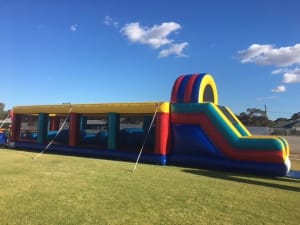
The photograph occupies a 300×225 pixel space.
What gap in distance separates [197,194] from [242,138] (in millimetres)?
4035

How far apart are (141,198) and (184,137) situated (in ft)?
18.0

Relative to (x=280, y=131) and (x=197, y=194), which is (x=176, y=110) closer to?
(x=197, y=194)

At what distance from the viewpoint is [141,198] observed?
586cm

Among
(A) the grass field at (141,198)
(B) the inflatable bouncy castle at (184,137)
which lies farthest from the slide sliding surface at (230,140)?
(A) the grass field at (141,198)

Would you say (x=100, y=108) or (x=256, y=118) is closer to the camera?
(x=100, y=108)

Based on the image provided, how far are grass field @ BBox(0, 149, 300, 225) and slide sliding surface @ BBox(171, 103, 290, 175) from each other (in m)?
0.75

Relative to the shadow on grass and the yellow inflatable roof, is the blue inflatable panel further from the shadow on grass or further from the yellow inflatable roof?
the shadow on grass

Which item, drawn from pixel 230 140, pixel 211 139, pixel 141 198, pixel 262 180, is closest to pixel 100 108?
pixel 211 139

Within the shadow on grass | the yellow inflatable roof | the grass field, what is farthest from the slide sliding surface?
the grass field

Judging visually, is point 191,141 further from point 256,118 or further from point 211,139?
point 256,118

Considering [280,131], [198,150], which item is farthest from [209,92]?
[280,131]

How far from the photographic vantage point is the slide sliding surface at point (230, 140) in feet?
Result: 30.2

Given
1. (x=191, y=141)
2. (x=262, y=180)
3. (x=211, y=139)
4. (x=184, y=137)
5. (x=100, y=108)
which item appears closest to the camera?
(x=262, y=180)

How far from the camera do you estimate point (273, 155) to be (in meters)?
9.20
